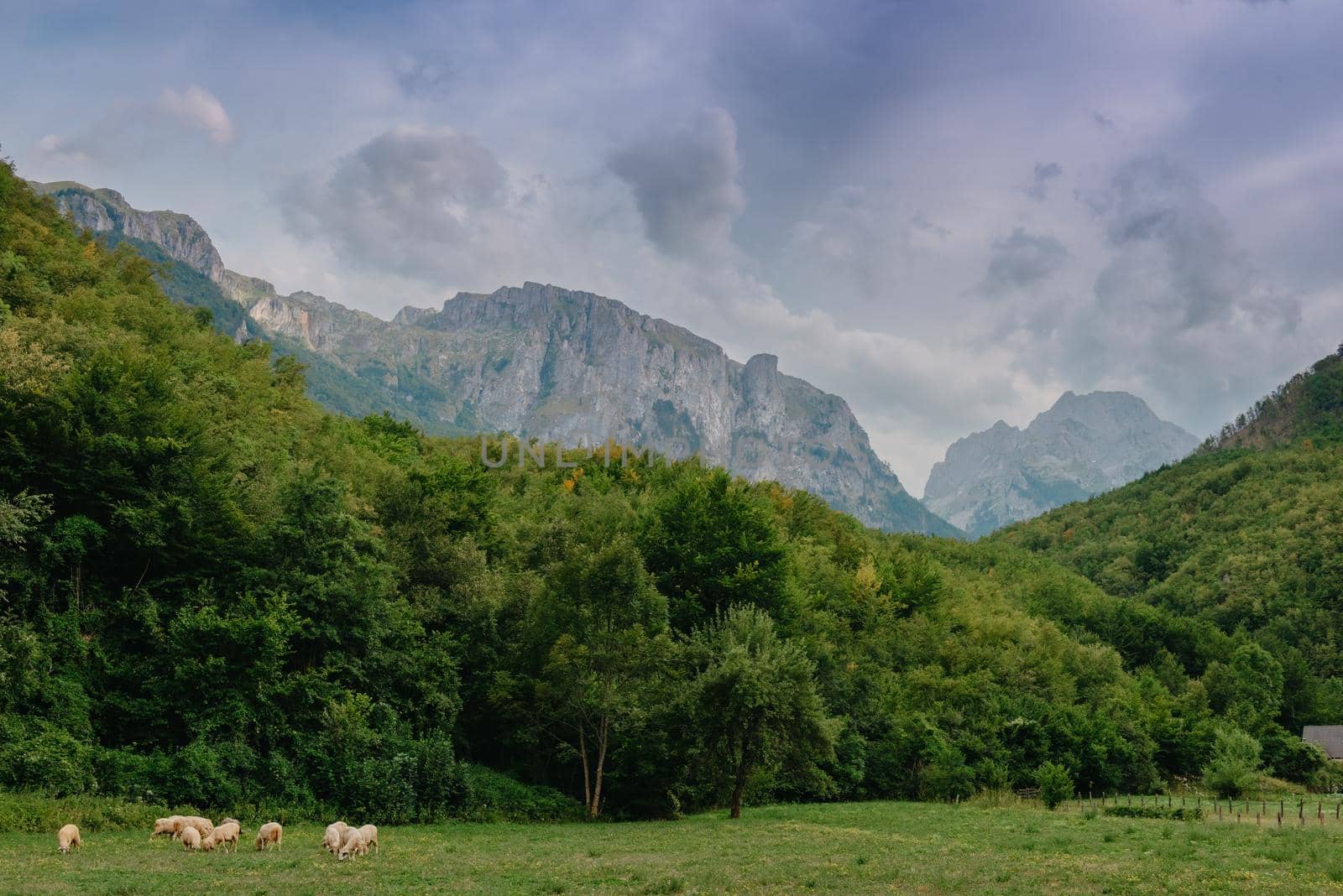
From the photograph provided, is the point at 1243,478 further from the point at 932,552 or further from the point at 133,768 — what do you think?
the point at 133,768

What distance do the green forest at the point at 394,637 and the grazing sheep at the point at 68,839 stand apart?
6.88 m

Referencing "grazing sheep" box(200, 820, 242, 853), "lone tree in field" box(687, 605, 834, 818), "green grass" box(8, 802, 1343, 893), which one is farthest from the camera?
"lone tree in field" box(687, 605, 834, 818)

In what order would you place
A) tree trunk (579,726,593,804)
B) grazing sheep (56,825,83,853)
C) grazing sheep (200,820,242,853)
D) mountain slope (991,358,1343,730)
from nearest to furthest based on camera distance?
1. grazing sheep (56,825,83,853)
2. grazing sheep (200,820,242,853)
3. tree trunk (579,726,593,804)
4. mountain slope (991,358,1343,730)

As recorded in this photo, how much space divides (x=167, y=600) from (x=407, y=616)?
1087 centimetres

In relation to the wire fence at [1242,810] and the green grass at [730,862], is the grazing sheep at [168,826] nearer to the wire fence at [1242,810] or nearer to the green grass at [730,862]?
the green grass at [730,862]

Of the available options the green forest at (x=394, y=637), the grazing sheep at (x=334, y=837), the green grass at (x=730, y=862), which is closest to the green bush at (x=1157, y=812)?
the green forest at (x=394, y=637)

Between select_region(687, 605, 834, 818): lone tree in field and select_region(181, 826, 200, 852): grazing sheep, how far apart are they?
69.1 feet

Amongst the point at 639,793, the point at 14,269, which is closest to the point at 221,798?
the point at 639,793

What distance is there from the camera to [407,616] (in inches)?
1791

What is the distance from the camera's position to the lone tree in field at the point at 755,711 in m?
39.4

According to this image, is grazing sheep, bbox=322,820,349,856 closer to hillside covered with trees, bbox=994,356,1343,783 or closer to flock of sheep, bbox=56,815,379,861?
flock of sheep, bbox=56,815,379,861

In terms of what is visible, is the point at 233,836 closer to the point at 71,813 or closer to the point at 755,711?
the point at 71,813

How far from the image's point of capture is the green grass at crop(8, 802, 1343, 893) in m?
20.2

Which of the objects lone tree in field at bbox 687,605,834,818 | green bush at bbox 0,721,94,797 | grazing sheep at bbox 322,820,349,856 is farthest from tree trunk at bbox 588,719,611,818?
green bush at bbox 0,721,94,797
